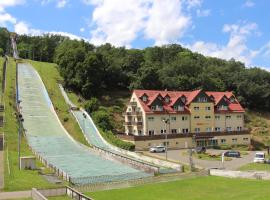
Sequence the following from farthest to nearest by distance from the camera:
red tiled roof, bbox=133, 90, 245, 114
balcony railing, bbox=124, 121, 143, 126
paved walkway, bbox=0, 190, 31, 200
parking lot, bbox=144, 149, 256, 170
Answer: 1. red tiled roof, bbox=133, 90, 245, 114
2. balcony railing, bbox=124, 121, 143, 126
3. parking lot, bbox=144, 149, 256, 170
4. paved walkway, bbox=0, 190, 31, 200

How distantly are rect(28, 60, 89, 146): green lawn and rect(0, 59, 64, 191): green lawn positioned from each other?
26.0 ft

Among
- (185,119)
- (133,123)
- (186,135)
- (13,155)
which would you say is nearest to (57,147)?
(13,155)

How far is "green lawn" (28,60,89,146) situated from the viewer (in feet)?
225

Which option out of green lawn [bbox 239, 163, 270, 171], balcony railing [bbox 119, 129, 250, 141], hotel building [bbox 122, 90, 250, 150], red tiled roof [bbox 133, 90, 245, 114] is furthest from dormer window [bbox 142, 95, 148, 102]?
green lawn [bbox 239, 163, 270, 171]

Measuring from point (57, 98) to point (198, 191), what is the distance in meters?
57.5

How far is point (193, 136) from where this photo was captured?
7069 centimetres

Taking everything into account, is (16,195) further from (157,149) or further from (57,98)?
(57,98)

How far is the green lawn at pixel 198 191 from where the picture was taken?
108 feet

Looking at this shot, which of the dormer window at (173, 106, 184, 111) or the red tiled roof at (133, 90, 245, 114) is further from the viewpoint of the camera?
the dormer window at (173, 106, 184, 111)

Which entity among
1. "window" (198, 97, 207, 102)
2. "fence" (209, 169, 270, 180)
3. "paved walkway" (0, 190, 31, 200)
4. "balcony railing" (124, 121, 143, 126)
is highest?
"window" (198, 97, 207, 102)

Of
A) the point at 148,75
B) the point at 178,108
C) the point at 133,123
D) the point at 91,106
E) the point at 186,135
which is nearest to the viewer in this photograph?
the point at 186,135

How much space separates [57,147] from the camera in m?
59.9

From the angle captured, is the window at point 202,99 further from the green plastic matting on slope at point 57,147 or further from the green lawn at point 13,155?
the green lawn at point 13,155

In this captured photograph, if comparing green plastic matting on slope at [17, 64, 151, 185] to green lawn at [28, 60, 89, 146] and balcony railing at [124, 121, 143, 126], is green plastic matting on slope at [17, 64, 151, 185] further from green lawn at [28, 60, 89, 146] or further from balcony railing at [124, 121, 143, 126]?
balcony railing at [124, 121, 143, 126]
